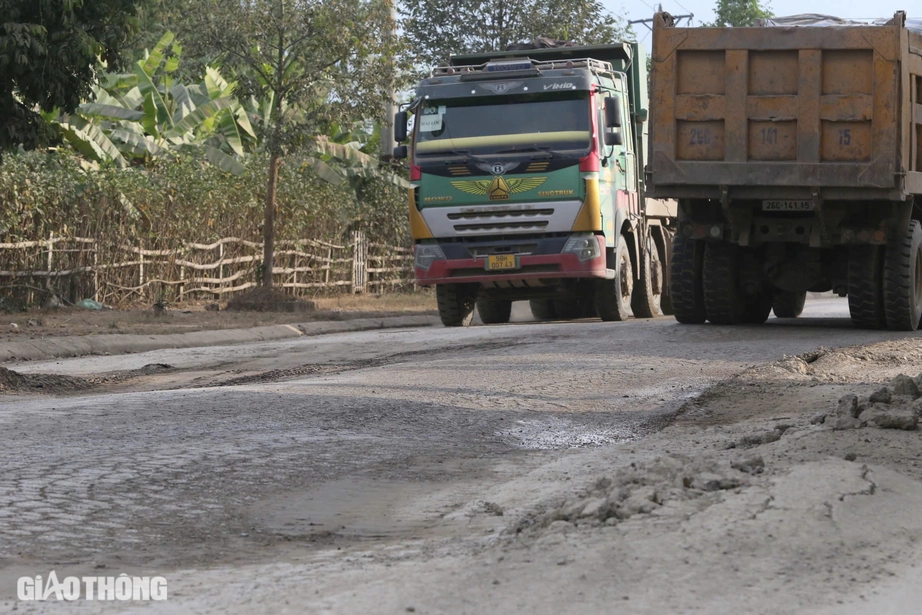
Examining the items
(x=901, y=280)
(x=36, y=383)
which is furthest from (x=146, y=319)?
(x=901, y=280)

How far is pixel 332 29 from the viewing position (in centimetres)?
2150

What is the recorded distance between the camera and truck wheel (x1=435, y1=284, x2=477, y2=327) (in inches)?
667

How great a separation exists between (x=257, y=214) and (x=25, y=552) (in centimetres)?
2071

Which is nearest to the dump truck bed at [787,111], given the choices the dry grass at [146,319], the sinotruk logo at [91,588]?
the dry grass at [146,319]

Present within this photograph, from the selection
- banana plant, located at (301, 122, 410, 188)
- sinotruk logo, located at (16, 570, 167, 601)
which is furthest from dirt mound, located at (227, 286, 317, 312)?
sinotruk logo, located at (16, 570, 167, 601)

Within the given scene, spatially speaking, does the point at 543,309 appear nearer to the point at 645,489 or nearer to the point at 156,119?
the point at 156,119

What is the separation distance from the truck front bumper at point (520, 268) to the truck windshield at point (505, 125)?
123 centimetres

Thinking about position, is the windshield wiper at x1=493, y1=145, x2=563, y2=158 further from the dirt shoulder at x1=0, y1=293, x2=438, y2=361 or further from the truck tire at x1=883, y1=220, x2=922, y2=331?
the truck tire at x1=883, y1=220, x2=922, y2=331

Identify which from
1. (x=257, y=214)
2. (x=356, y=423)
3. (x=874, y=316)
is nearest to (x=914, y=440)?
(x=356, y=423)

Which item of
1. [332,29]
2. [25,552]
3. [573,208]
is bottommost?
[25,552]

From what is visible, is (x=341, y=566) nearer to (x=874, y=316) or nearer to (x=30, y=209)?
(x=874, y=316)

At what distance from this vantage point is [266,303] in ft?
67.5

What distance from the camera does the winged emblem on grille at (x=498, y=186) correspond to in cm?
1576

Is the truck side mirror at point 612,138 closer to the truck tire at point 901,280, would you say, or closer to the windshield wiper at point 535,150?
the windshield wiper at point 535,150
